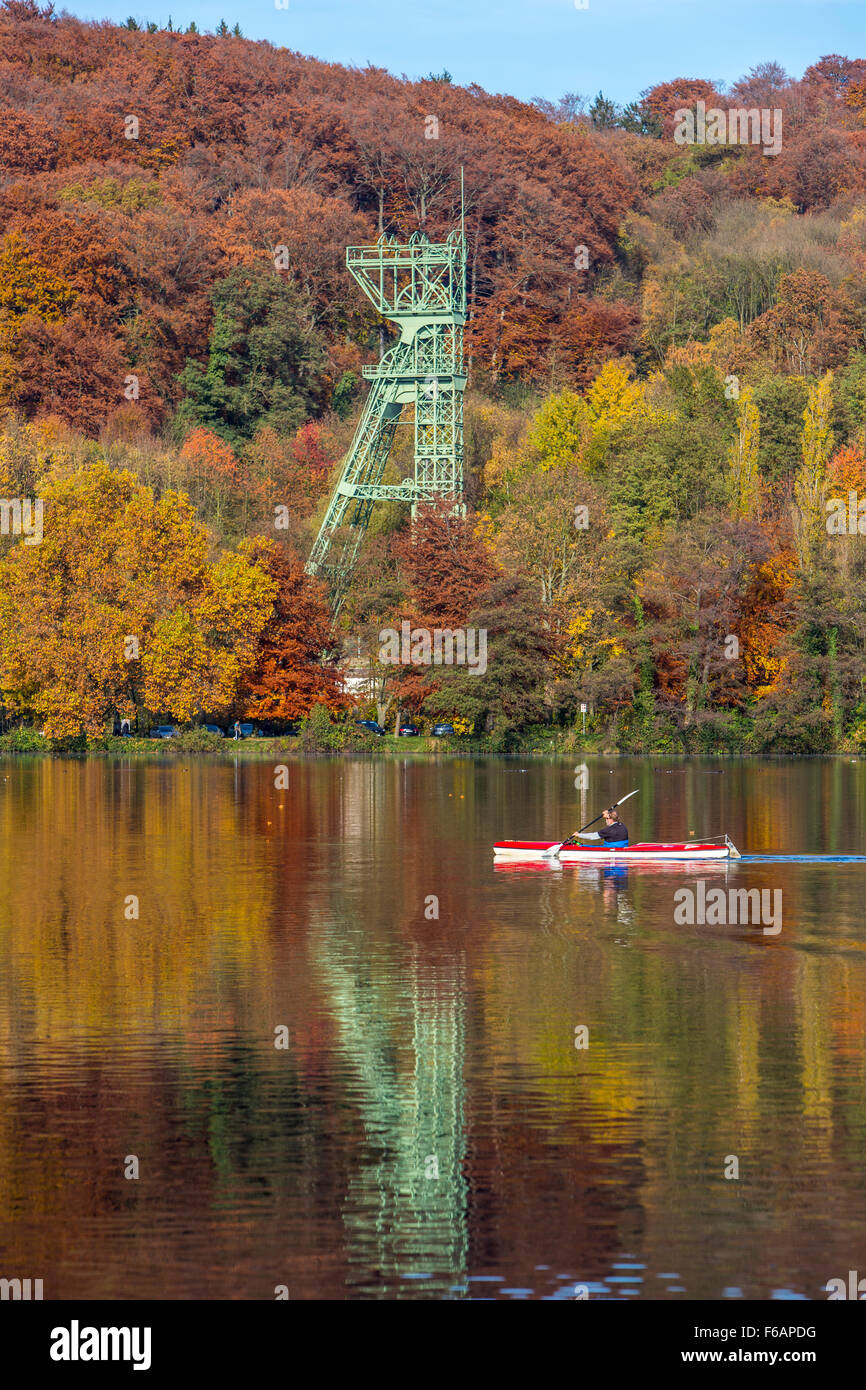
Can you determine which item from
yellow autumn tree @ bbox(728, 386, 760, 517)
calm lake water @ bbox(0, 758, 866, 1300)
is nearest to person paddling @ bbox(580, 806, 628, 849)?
calm lake water @ bbox(0, 758, 866, 1300)

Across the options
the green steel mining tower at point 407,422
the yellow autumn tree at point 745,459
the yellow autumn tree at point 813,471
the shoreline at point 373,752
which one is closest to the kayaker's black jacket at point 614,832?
the shoreline at point 373,752

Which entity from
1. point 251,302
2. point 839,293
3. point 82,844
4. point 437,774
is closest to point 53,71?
point 251,302

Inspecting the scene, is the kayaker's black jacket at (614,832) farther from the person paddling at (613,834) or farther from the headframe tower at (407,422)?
the headframe tower at (407,422)

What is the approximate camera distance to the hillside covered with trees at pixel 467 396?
8431 cm

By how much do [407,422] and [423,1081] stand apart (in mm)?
80568

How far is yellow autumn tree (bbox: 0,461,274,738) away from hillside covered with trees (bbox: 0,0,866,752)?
18 cm

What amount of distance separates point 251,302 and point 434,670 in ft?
129

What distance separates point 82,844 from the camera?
1741 inches

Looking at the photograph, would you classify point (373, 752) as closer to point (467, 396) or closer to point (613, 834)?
point (467, 396)

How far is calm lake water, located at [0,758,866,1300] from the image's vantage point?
14.5 meters

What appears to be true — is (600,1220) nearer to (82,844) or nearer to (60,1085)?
(60,1085)

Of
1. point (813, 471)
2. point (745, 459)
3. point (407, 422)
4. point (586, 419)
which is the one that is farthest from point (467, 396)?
point (813, 471)

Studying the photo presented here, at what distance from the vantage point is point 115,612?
81000 millimetres

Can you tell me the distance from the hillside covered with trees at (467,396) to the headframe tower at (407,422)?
2.28 metres
